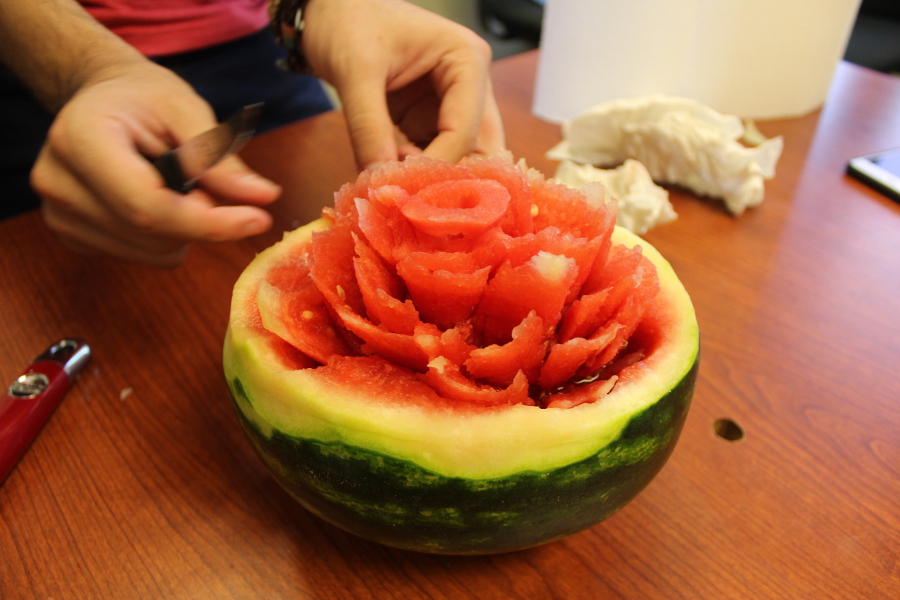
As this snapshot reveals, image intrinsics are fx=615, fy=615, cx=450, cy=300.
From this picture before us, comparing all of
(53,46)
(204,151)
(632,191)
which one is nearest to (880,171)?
(632,191)

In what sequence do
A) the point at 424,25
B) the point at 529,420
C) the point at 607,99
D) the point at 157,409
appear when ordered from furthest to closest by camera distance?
the point at 607,99 → the point at 424,25 → the point at 157,409 → the point at 529,420

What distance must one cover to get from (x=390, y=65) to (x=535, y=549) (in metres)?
0.69

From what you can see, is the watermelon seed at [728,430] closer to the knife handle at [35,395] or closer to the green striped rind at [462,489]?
the green striped rind at [462,489]

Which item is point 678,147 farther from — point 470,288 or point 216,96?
point 216,96

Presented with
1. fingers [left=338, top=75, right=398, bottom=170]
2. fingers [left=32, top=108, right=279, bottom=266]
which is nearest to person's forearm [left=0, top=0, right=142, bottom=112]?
fingers [left=32, top=108, right=279, bottom=266]

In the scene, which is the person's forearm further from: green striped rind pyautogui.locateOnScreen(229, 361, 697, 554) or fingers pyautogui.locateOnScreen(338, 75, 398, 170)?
green striped rind pyautogui.locateOnScreen(229, 361, 697, 554)

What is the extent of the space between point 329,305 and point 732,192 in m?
0.94

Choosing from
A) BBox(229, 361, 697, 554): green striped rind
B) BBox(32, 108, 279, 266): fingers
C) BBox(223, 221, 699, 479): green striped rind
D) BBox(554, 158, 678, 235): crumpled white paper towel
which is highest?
BBox(32, 108, 279, 266): fingers

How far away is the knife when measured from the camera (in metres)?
0.66

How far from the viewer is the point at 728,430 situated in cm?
79

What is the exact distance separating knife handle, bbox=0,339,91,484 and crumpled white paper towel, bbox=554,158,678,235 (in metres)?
0.87

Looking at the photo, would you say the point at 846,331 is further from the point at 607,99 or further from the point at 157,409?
the point at 157,409

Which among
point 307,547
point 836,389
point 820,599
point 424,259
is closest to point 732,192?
point 836,389

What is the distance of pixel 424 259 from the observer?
52 cm
